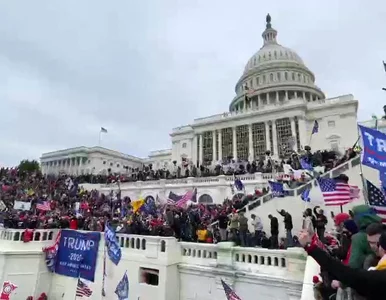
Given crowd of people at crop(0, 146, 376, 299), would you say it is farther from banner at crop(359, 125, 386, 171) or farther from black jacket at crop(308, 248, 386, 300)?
banner at crop(359, 125, 386, 171)

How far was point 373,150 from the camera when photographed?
350 inches

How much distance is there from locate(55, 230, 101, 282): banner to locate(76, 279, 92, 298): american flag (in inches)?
12.4

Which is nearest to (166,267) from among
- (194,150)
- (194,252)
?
(194,252)

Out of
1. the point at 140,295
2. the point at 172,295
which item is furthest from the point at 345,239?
the point at 140,295

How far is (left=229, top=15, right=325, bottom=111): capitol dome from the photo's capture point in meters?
75.2

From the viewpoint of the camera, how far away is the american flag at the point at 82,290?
13.4 metres

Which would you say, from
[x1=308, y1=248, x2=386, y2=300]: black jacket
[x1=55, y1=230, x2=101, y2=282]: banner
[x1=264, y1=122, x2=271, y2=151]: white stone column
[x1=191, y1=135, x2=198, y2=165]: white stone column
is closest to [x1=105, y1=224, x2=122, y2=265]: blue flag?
[x1=55, y1=230, x2=101, y2=282]: banner

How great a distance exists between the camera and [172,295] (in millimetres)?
11336

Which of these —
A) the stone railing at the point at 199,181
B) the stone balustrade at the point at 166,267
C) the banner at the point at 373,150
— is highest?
the stone railing at the point at 199,181

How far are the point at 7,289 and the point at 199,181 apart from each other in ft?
71.5

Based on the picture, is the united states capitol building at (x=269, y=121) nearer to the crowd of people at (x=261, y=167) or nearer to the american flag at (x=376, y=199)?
the crowd of people at (x=261, y=167)

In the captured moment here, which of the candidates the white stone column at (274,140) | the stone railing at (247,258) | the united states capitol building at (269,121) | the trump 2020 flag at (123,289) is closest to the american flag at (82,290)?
the trump 2020 flag at (123,289)

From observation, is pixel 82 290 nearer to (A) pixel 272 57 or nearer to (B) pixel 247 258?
(B) pixel 247 258

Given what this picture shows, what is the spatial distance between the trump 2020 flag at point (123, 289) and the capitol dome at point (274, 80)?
198 feet
